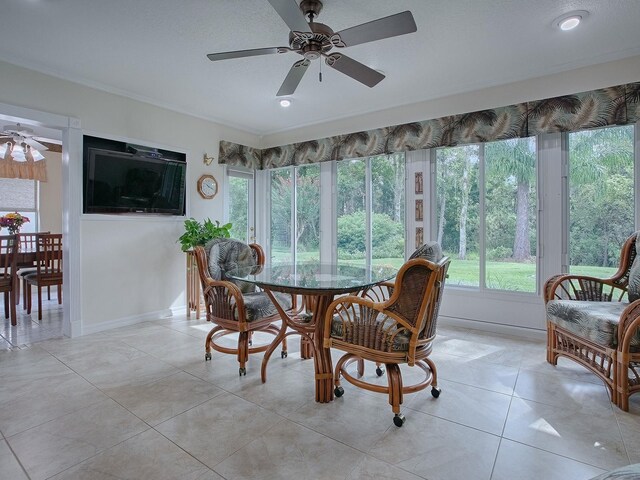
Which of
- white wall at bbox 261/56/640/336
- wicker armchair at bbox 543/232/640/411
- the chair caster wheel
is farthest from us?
white wall at bbox 261/56/640/336

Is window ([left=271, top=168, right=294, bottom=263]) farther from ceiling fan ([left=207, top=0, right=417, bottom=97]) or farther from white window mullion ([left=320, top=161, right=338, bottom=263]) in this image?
ceiling fan ([left=207, top=0, right=417, bottom=97])

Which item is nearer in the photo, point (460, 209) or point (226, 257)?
point (226, 257)

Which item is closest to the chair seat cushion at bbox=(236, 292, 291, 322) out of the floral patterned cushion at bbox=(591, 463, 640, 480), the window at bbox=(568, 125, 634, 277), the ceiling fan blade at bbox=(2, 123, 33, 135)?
the floral patterned cushion at bbox=(591, 463, 640, 480)

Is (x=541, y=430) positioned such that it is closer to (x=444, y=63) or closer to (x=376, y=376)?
(x=376, y=376)

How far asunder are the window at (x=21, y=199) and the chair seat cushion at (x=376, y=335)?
6.35 m

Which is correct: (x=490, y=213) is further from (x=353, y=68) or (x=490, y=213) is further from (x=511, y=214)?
(x=353, y=68)

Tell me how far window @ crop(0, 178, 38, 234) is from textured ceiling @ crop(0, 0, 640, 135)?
355 centimetres

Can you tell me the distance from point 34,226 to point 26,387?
4.78 m

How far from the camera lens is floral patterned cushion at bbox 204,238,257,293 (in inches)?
117

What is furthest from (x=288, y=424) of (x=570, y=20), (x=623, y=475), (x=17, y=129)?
(x=17, y=129)

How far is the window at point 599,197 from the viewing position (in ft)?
10.0

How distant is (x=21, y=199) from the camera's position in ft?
19.1

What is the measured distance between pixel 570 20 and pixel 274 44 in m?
2.16

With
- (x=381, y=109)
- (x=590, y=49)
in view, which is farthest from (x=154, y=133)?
(x=590, y=49)
